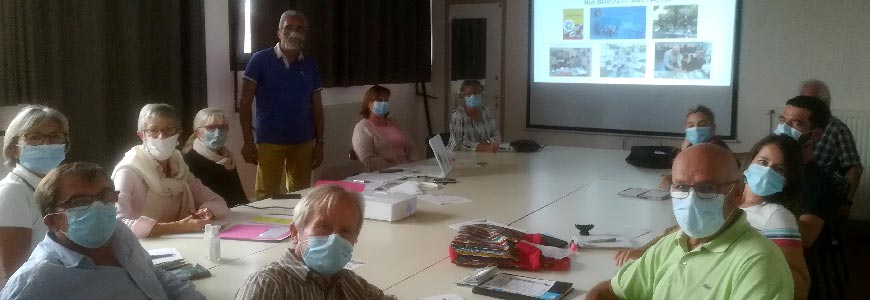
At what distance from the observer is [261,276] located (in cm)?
184

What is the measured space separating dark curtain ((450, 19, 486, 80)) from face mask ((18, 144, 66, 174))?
214 inches

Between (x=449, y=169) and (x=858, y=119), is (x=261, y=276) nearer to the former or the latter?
(x=449, y=169)

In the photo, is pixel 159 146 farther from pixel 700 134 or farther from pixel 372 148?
pixel 700 134

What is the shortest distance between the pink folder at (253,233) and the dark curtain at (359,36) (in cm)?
263

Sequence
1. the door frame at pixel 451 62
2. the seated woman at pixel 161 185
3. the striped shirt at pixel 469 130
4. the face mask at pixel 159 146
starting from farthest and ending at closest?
the door frame at pixel 451 62, the striped shirt at pixel 469 130, the face mask at pixel 159 146, the seated woman at pixel 161 185

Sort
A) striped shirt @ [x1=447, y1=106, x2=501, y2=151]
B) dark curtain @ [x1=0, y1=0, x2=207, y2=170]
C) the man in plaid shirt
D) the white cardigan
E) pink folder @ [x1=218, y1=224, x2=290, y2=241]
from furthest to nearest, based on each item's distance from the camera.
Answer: striped shirt @ [x1=447, y1=106, x2=501, y2=151]
the white cardigan
the man in plaid shirt
dark curtain @ [x1=0, y1=0, x2=207, y2=170]
pink folder @ [x1=218, y1=224, x2=290, y2=241]

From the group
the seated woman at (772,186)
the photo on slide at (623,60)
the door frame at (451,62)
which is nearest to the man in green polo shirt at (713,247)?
the seated woman at (772,186)

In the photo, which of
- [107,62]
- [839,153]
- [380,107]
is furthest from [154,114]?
[839,153]

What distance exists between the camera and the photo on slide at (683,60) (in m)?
6.68

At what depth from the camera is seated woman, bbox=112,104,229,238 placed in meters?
3.04

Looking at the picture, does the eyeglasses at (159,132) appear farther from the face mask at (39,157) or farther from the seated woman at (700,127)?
the seated woman at (700,127)

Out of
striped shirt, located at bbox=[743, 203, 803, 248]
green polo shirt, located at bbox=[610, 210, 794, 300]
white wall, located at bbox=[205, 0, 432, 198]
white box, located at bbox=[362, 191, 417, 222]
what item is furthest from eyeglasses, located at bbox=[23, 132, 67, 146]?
white wall, located at bbox=[205, 0, 432, 198]

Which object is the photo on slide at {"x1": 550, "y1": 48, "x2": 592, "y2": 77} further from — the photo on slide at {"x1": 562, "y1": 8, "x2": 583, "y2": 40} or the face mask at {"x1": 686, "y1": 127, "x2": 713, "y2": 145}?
the face mask at {"x1": 686, "y1": 127, "x2": 713, "y2": 145}

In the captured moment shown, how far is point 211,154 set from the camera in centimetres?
385
